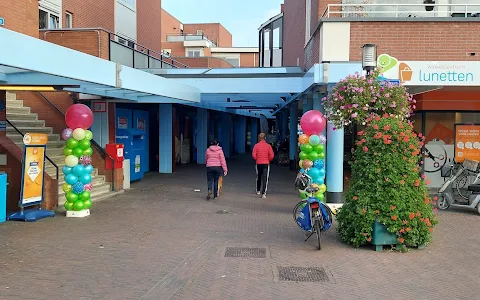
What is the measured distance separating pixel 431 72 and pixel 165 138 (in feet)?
37.4

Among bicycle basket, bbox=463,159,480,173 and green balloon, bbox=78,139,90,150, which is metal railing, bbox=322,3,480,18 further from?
green balloon, bbox=78,139,90,150

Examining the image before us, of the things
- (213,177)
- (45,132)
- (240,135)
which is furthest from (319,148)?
(240,135)

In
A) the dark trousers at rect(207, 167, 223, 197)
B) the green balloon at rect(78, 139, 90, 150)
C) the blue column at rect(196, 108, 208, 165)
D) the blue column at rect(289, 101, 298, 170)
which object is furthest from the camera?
the blue column at rect(196, 108, 208, 165)

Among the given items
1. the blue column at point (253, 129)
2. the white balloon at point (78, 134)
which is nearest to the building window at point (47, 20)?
the white balloon at point (78, 134)

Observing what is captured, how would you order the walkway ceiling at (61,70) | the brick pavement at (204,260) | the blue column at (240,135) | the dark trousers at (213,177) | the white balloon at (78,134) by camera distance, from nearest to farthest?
the brick pavement at (204,260) → the walkway ceiling at (61,70) → the white balloon at (78,134) → the dark trousers at (213,177) → the blue column at (240,135)

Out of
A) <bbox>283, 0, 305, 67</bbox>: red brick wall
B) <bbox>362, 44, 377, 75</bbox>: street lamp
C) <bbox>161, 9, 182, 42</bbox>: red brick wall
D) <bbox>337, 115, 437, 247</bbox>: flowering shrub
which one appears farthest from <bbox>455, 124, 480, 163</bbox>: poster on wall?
<bbox>161, 9, 182, 42</bbox>: red brick wall

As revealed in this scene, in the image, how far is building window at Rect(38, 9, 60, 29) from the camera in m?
16.4

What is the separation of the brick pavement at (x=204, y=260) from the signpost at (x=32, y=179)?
394 mm

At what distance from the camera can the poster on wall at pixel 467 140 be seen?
49.1 feet

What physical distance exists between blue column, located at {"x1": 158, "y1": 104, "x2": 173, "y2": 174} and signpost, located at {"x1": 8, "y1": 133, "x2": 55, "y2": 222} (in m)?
9.73

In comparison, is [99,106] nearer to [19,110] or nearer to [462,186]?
[19,110]

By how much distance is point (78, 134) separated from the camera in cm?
1006

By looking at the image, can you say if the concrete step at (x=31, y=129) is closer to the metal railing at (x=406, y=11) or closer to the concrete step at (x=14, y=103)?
the concrete step at (x=14, y=103)

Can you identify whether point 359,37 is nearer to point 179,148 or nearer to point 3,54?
point 3,54
